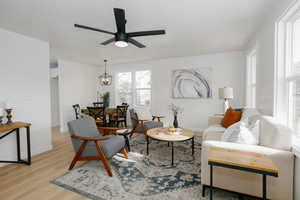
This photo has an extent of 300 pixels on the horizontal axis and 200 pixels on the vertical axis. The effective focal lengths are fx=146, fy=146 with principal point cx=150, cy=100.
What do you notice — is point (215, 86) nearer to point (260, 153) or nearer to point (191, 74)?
point (191, 74)

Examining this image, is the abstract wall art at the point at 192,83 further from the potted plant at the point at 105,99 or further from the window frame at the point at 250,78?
the potted plant at the point at 105,99

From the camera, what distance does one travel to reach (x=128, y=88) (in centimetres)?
605

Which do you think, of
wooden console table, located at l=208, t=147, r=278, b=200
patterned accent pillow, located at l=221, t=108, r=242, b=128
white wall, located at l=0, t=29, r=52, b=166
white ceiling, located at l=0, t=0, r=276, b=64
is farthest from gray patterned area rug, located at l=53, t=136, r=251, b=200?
white ceiling, located at l=0, t=0, r=276, b=64

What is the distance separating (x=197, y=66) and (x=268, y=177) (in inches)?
149

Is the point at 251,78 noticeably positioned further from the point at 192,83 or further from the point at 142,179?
the point at 142,179

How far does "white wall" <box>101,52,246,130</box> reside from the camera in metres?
4.41

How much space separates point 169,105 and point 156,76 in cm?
118

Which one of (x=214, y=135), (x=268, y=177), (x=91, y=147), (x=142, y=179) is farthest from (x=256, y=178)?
(x=91, y=147)

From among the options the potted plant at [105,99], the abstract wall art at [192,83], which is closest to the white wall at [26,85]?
the potted plant at [105,99]

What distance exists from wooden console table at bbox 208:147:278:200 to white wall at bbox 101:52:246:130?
3.33 meters

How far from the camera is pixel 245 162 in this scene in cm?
131

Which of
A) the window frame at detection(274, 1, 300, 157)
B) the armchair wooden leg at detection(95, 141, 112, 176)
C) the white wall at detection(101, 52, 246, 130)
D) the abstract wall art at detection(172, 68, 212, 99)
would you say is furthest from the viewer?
the abstract wall art at detection(172, 68, 212, 99)

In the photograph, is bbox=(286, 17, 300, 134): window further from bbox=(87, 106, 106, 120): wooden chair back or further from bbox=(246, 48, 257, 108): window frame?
bbox=(87, 106, 106, 120): wooden chair back

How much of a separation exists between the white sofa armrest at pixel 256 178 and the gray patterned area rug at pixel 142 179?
25 centimetres
